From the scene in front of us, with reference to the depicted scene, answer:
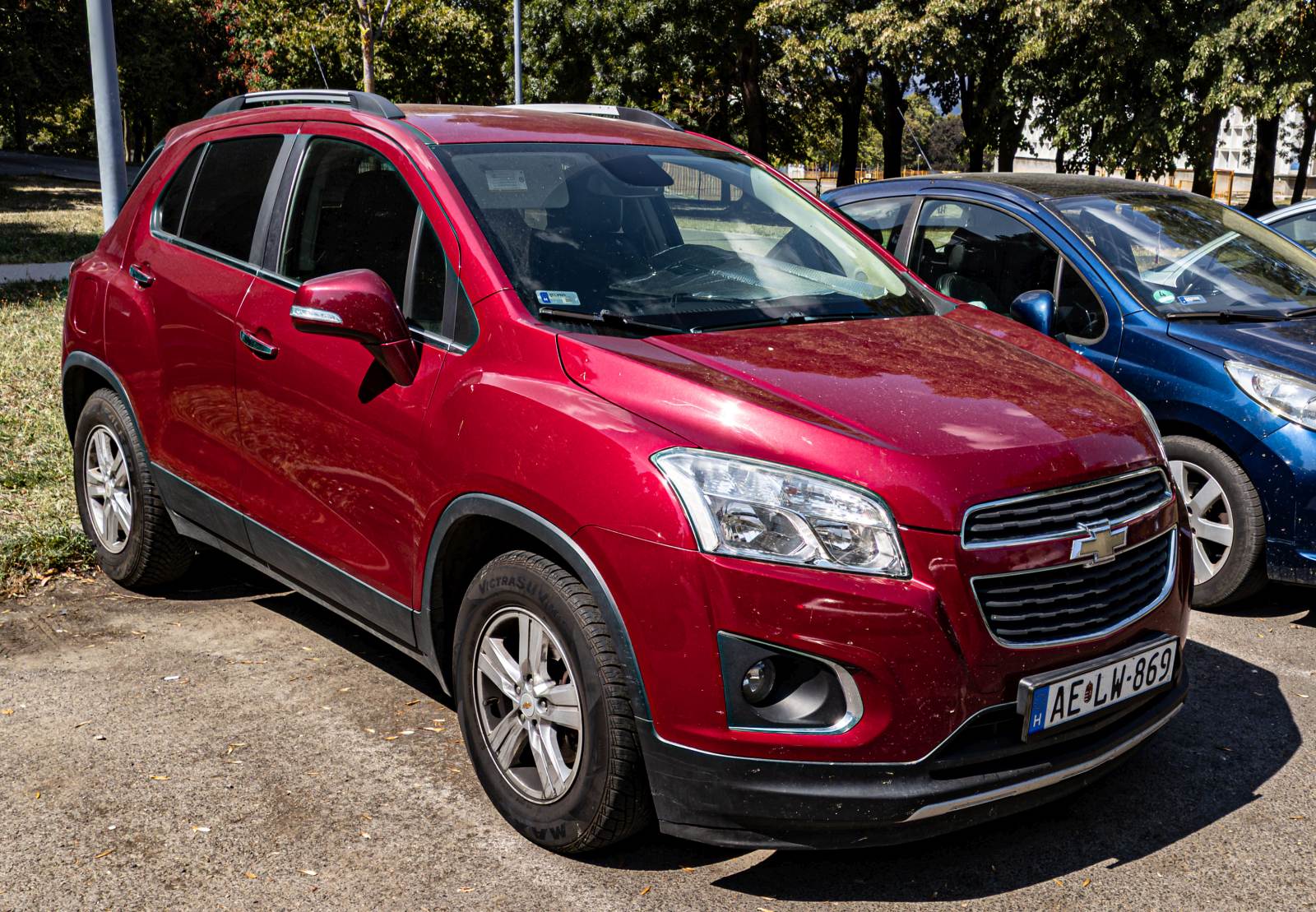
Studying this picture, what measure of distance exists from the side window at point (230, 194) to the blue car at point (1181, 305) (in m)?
2.75

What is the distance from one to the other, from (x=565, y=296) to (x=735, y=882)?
155cm

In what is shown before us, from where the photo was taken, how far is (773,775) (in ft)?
8.96

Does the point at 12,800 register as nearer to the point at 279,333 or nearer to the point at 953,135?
the point at 279,333

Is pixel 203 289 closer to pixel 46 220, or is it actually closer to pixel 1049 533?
pixel 1049 533

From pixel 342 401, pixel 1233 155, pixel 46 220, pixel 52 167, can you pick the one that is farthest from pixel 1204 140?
pixel 1233 155

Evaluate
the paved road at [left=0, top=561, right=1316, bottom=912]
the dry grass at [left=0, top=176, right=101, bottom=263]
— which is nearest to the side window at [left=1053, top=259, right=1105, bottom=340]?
the paved road at [left=0, top=561, right=1316, bottom=912]

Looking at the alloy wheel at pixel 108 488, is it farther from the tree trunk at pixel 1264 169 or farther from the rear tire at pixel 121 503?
the tree trunk at pixel 1264 169

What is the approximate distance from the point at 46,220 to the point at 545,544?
21.9 meters

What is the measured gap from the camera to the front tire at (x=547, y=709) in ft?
9.50

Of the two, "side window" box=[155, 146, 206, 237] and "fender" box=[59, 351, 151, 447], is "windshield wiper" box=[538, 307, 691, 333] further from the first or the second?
"fender" box=[59, 351, 151, 447]

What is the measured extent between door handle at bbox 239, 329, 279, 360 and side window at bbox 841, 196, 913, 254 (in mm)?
3467

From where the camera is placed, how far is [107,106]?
7406mm

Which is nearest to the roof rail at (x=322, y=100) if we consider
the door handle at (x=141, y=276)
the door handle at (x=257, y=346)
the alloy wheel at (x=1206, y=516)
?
the door handle at (x=141, y=276)

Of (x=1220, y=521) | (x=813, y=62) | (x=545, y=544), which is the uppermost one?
(x=813, y=62)
